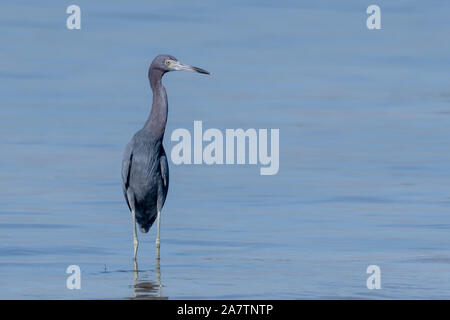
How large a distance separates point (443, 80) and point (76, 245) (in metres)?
16.0

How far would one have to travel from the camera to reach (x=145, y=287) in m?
14.2

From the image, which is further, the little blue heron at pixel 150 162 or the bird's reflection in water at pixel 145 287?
the little blue heron at pixel 150 162

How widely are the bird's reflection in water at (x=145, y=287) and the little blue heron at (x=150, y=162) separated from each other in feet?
4.16

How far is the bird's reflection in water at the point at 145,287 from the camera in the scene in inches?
541

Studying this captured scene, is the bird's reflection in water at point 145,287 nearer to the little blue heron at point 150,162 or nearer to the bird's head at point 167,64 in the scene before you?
the little blue heron at point 150,162

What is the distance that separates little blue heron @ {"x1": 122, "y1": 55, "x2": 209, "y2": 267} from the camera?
16328 millimetres

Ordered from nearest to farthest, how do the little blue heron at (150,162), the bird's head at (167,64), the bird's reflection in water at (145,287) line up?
the bird's reflection in water at (145,287)
the little blue heron at (150,162)
the bird's head at (167,64)

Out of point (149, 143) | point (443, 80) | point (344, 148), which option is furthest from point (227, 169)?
point (443, 80)

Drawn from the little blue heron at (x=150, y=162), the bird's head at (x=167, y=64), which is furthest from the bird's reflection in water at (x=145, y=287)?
the bird's head at (x=167, y=64)

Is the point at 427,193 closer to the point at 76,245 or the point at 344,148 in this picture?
the point at 344,148

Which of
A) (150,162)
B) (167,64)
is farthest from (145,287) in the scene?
(167,64)

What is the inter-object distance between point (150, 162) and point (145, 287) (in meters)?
2.43

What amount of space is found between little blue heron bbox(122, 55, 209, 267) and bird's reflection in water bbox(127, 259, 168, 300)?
1268mm

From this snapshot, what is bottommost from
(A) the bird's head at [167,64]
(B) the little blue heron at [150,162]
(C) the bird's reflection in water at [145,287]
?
(C) the bird's reflection in water at [145,287]
